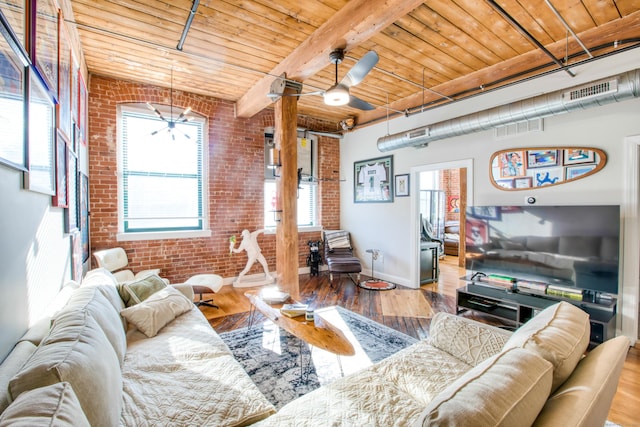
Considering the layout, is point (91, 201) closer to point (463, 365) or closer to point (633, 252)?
point (463, 365)

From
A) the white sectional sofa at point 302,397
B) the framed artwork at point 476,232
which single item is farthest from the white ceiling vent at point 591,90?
the white sectional sofa at point 302,397

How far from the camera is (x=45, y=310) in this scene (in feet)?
5.65

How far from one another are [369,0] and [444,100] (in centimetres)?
247

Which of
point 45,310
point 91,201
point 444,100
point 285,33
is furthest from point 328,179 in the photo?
point 45,310

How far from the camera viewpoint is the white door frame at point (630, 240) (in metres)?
2.84

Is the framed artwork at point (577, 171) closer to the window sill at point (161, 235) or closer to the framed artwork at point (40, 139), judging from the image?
the framed artwork at point (40, 139)

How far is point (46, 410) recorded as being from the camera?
80 cm

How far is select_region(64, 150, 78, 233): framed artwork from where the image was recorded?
234cm

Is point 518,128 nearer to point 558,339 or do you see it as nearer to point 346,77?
point 346,77

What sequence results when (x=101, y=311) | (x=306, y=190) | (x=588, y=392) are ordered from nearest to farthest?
(x=588, y=392) < (x=101, y=311) < (x=306, y=190)

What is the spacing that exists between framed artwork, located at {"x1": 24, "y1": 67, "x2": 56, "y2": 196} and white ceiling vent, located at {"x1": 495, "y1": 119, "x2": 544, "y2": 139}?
4.24 meters

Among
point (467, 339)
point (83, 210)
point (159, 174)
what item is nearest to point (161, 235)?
point (159, 174)

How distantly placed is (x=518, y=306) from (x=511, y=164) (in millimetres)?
1715

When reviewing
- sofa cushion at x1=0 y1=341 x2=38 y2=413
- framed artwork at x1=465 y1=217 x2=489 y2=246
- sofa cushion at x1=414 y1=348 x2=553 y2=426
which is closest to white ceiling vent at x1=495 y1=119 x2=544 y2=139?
framed artwork at x1=465 y1=217 x2=489 y2=246
